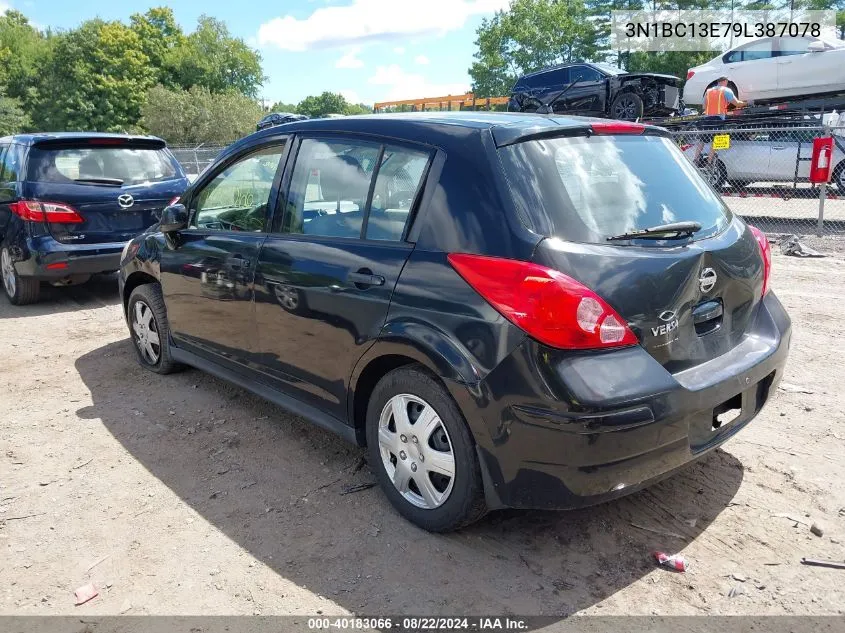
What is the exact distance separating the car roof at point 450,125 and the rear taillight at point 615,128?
→ 5 centimetres

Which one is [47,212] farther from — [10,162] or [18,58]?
[18,58]

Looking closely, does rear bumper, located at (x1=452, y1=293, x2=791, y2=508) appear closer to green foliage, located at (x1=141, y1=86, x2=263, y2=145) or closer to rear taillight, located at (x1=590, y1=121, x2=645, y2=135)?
rear taillight, located at (x1=590, y1=121, x2=645, y2=135)

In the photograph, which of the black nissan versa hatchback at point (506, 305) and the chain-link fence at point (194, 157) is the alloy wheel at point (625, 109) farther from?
the black nissan versa hatchback at point (506, 305)

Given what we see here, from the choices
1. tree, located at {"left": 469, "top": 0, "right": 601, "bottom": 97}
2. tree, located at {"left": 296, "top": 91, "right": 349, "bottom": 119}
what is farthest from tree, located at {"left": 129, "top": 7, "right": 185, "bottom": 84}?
tree, located at {"left": 296, "top": 91, "right": 349, "bottom": 119}

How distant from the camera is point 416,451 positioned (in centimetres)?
299

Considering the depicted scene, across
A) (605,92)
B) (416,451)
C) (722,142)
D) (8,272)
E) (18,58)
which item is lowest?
→ (416,451)

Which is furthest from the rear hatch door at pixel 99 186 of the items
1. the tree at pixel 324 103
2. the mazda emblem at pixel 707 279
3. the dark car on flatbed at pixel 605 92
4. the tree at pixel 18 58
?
the tree at pixel 324 103

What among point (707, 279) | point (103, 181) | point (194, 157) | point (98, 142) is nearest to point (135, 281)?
point (103, 181)

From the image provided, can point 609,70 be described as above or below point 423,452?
above

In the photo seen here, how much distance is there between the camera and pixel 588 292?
2531 mm

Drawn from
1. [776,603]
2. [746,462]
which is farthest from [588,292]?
[746,462]

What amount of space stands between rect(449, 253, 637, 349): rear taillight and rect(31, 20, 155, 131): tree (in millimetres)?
70078

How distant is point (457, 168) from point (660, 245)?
88 centimetres

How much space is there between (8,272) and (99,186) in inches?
60.5
